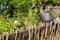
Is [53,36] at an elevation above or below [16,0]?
below

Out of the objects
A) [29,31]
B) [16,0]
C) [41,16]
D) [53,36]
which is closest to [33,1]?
[16,0]

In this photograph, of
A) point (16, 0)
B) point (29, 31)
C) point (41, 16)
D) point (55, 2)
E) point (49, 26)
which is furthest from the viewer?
point (55, 2)

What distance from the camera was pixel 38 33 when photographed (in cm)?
521

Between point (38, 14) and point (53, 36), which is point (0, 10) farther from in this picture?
point (53, 36)

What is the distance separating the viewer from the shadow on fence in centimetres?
462

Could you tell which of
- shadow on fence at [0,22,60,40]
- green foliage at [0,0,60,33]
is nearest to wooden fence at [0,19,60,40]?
shadow on fence at [0,22,60,40]

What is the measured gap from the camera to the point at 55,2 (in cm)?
927

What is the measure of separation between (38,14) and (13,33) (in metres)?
3.05

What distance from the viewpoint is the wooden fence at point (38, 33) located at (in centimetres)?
462

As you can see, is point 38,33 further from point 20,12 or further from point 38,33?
point 20,12

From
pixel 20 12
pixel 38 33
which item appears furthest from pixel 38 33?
pixel 20 12

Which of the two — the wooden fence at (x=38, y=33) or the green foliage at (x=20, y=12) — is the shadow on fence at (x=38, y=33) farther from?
the green foliage at (x=20, y=12)

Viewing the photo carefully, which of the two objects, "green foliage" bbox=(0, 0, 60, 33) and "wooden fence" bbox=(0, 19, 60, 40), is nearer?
"wooden fence" bbox=(0, 19, 60, 40)

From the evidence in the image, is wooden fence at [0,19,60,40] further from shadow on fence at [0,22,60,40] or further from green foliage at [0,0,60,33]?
green foliage at [0,0,60,33]
